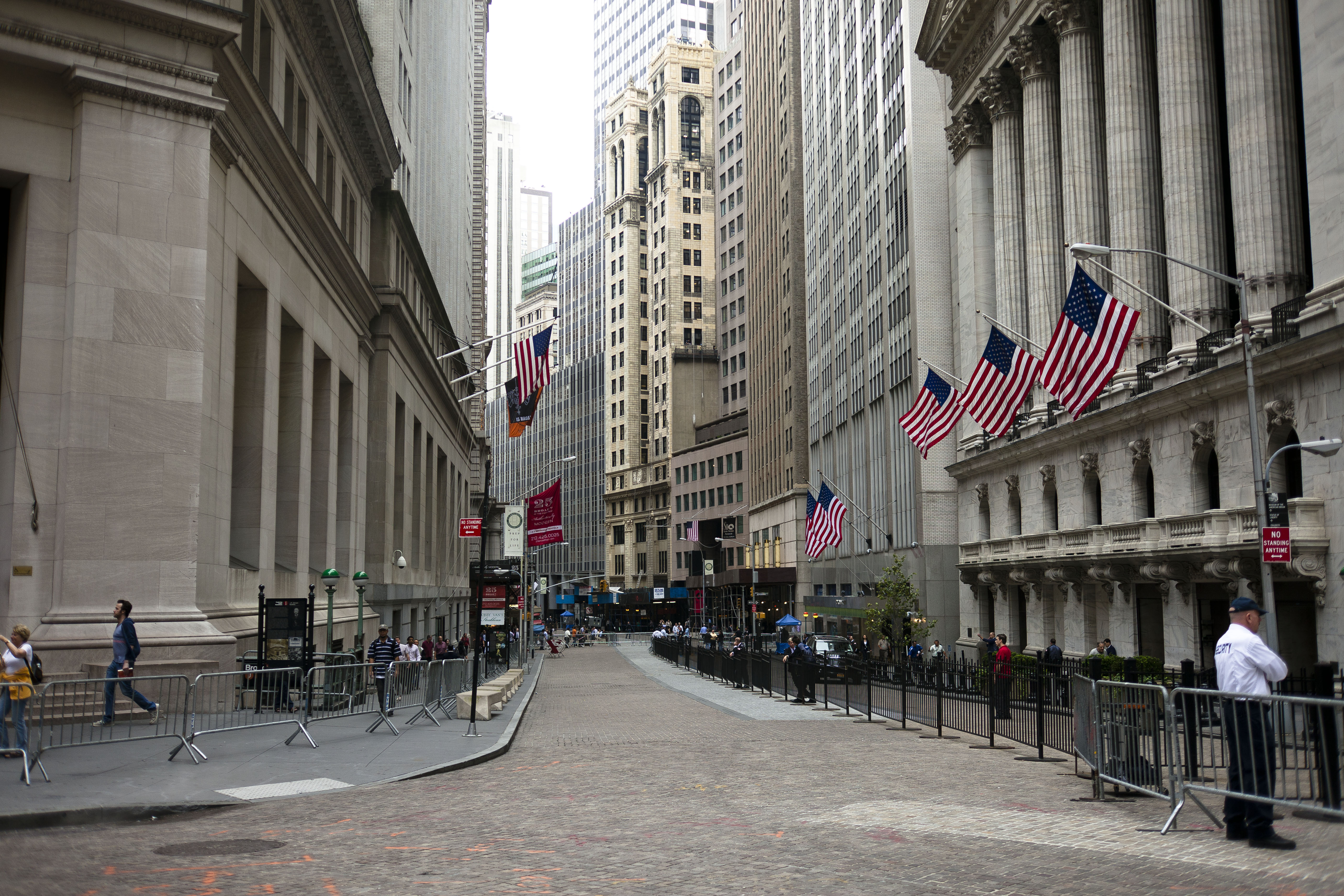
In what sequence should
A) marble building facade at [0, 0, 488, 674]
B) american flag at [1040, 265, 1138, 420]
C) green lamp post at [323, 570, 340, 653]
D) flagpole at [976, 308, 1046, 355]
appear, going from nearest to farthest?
marble building facade at [0, 0, 488, 674] < american flag at [1040, 265, 1138, 420] < green lamp post at [323, 570, 340, 653] < flagpole at [976, 308, 1046, 355]

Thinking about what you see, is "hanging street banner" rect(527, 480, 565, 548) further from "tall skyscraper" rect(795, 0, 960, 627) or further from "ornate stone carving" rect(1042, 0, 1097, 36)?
"ornate stone carving" rect(1042, 0, 1097, 36)

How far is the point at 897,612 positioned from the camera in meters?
53.2

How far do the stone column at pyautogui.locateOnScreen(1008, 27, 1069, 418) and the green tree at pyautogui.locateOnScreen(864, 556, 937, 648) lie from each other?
11.1m

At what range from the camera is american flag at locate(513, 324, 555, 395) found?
41.5m

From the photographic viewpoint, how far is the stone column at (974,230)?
2058 inches

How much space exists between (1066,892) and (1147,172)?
116ft

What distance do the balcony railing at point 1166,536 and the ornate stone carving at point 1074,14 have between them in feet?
59.9

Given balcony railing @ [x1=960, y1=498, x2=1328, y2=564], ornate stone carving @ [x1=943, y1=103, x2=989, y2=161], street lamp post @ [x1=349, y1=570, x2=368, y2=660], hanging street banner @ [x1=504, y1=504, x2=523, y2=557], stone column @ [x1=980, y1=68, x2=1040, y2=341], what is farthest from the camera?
hanging street banner @ [x1=504, y1=504, x2=523, y2=557]

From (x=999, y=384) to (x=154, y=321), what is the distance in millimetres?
21958

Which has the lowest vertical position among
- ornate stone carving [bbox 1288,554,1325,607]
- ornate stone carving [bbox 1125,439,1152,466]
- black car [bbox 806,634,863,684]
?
black car [bbox 806,634,863,684]

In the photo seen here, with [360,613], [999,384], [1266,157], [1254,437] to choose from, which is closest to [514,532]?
[360,613]

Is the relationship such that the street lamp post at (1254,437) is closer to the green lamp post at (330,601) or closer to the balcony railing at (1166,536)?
the balcony railing at (1166,536)

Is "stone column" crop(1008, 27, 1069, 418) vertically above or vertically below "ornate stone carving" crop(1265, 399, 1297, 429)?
above

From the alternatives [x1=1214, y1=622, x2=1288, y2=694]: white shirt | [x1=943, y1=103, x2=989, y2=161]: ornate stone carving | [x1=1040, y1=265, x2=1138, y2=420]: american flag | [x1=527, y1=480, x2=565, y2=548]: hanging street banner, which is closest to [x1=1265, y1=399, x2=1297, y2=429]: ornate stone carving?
[x1=1040, y1=265, x2=1138, y2=420]: american flag
